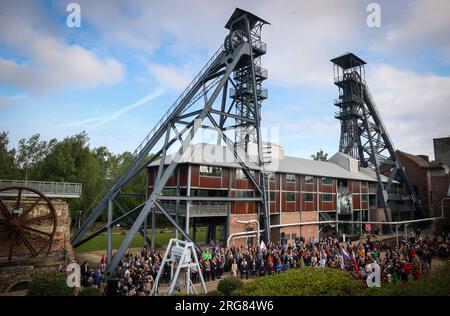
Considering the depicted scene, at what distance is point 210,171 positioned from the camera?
2553 cm

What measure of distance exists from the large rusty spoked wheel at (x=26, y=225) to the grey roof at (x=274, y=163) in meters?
9.73

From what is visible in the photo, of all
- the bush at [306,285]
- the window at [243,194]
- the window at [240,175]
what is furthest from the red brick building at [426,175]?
the bush at [306,285]

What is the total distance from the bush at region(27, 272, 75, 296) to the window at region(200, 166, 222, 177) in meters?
14.5

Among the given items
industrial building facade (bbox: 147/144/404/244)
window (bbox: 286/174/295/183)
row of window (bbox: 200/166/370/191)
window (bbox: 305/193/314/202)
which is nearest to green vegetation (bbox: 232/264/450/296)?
industrial building facade (bbox: 147/144/404/244)

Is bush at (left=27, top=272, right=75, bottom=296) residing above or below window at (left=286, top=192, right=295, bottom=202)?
below

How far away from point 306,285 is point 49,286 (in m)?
9.26

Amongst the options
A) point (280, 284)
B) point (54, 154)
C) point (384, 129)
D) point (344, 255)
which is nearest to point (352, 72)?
point (384, 129)

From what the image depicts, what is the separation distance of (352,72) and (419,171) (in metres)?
21.0

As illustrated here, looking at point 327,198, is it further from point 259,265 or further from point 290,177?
point 259,265

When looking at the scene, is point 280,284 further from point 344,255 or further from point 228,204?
point 228,204

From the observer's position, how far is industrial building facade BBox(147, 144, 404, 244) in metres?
24.5

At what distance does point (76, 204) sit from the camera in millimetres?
43938

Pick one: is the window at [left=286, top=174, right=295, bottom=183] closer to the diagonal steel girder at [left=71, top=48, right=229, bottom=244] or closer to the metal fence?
the diagonal steel girder at [left=71, top=48, right=229, bottom=244]

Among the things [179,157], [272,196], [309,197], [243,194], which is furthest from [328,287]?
[309,197]
